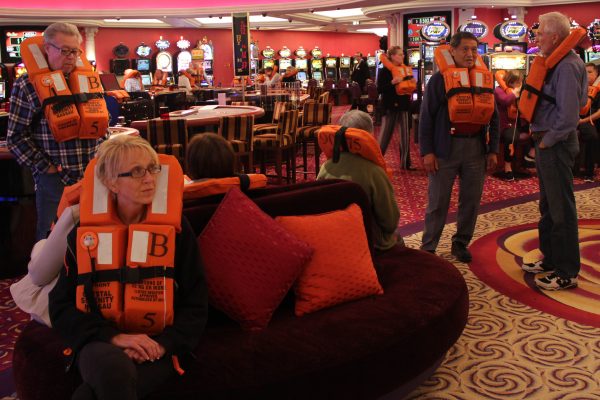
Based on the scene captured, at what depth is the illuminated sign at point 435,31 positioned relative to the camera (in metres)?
12.3

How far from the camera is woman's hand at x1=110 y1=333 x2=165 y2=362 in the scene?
1.96m

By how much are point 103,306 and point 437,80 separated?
2.98 meters

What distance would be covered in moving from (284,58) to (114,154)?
76.0 feet

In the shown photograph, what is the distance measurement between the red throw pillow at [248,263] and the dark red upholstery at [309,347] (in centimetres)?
8

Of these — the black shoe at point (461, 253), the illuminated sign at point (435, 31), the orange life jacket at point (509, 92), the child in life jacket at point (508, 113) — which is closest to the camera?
the black shoe at point (461, 253)

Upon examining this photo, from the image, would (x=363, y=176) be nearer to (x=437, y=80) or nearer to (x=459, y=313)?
(x=459, y=313)

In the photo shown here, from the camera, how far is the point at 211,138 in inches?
109

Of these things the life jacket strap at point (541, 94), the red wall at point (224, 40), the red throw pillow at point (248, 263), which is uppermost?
the red wall at point (224, 40)

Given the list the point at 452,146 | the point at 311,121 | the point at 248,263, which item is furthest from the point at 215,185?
the point at 311,121

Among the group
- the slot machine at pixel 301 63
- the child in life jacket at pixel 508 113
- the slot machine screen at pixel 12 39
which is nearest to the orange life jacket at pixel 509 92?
the child in life jacket at pixel 508 113

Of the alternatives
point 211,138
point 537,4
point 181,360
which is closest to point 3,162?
point 211,138

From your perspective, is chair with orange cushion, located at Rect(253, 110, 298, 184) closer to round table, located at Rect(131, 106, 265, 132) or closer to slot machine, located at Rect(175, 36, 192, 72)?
round table, located at Rect(131, 106, 265, 132)

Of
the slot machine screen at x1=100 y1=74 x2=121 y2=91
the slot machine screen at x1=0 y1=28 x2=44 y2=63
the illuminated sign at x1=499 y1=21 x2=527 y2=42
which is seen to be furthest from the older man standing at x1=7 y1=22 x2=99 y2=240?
the slot machine screen at x1=0 y1=28 x2=44 y2=63

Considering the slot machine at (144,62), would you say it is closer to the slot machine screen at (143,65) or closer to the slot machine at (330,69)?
the slot machine screen at (143,65)
